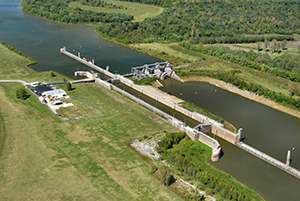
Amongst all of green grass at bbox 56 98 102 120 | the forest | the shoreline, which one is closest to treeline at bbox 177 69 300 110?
the shoreline

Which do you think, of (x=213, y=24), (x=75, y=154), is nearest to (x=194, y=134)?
(x=75, y=154)

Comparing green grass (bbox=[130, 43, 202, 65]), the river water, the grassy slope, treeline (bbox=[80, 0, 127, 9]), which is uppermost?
treeline (bbox=[80, 0, 127, 9])

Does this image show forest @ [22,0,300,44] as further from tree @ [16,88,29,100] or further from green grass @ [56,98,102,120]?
tree @ [16,88,29,100]

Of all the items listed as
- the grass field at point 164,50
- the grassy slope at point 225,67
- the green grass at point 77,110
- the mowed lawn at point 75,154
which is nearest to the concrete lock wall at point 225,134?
the mowed lawn at point 75,154

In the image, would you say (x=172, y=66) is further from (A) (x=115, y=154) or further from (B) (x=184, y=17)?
(B) (x=184, y=17)

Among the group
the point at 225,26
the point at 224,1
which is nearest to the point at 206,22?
the point at 225,26

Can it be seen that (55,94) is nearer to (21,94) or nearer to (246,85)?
(21,94)
